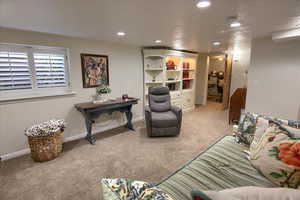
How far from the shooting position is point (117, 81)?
3875 millimetres

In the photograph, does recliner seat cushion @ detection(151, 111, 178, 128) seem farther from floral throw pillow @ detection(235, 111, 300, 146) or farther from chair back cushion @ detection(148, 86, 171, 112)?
floral throw pillow @ detection(235, 111, 300, 146)

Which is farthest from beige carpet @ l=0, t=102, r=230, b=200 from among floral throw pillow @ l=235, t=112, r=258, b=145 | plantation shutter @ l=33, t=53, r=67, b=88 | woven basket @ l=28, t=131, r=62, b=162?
plantation shutter @ l=33, t=53, r=67, b=88

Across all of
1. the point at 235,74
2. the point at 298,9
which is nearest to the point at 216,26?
the point at 298,9

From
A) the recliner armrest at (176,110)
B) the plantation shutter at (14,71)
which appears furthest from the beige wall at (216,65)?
the plantation shutter at (14,71)

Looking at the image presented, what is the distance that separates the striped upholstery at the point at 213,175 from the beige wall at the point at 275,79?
2180 millimetres

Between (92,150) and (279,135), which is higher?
(279,135)

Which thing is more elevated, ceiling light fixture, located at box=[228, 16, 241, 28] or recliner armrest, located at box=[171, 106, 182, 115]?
ceiling light fixture, located at box=[228, 16, 241, 28]

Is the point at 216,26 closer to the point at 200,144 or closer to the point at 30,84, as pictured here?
the point at 200,144

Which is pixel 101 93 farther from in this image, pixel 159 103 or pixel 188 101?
pixel 188 101

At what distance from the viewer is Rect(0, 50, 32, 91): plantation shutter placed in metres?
2.48

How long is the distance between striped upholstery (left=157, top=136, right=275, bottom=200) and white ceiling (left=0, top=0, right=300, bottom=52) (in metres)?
1.59

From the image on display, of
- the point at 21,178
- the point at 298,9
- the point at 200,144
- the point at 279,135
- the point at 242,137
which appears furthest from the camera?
the point at 200,144

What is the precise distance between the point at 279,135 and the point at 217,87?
6.80 metres

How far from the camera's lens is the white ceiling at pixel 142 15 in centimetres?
161
